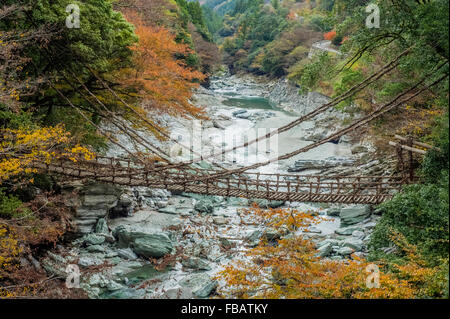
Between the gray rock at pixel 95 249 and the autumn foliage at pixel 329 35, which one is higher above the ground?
the autumn foliage at pixel 329 35

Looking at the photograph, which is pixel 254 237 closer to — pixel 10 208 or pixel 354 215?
pixel 354 215

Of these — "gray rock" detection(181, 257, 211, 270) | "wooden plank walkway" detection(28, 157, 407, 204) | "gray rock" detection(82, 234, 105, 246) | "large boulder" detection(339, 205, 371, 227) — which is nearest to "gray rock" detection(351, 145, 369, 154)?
"large boulder" detection(339, 205, 371, 227)

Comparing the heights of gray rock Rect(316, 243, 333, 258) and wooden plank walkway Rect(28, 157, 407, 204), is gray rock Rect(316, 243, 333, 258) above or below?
below

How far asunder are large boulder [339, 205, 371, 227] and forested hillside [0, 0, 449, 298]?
229 cm

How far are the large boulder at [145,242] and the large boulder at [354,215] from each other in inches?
214

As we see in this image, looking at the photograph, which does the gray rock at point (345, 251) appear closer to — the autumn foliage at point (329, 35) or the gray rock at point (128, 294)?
the gray rock at point (128, 294)

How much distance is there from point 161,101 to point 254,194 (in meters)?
4.69

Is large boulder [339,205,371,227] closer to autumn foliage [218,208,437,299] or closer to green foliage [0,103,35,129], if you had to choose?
autumn foliage [218,208,437,299]

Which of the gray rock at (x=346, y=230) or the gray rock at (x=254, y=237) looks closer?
the gray rock at (x=254, y=237)

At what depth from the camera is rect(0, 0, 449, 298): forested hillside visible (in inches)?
221

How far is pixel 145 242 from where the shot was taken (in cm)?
914

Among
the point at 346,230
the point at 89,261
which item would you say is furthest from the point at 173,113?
the point at 346,230

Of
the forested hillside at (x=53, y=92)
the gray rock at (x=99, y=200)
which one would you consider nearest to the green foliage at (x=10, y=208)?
the forested hillside at (x=53, y=92)

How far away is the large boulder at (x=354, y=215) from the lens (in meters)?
10.6
